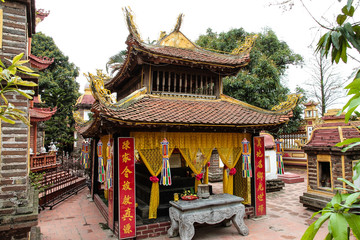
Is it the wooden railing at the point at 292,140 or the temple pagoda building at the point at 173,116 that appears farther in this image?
the wooden railing at the point at 292,140

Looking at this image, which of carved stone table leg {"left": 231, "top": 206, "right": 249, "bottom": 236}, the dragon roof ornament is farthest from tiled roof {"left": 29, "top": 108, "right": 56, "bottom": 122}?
the dragon roof ornament

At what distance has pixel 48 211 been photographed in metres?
9.39

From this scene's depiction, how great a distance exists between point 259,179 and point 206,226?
2.58 metres


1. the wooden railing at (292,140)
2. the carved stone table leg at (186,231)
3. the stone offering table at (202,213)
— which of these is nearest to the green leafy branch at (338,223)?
the stone offering table at (202,213)

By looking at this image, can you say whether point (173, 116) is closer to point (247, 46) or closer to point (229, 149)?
point (229, 149)

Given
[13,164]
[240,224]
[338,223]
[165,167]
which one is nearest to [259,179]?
[240,224]

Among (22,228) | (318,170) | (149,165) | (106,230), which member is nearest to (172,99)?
(149,165)

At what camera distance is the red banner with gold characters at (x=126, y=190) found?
6531 mm

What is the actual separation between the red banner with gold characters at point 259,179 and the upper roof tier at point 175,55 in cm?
302

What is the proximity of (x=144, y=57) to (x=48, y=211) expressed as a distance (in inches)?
279

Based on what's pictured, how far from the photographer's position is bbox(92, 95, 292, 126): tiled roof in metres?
6.35

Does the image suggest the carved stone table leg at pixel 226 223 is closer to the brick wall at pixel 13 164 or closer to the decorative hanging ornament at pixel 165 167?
the decorative hanging ornament at pixel 165 167

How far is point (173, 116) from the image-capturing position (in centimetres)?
692

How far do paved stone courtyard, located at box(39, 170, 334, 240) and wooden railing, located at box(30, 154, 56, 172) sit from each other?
4.49 metres
